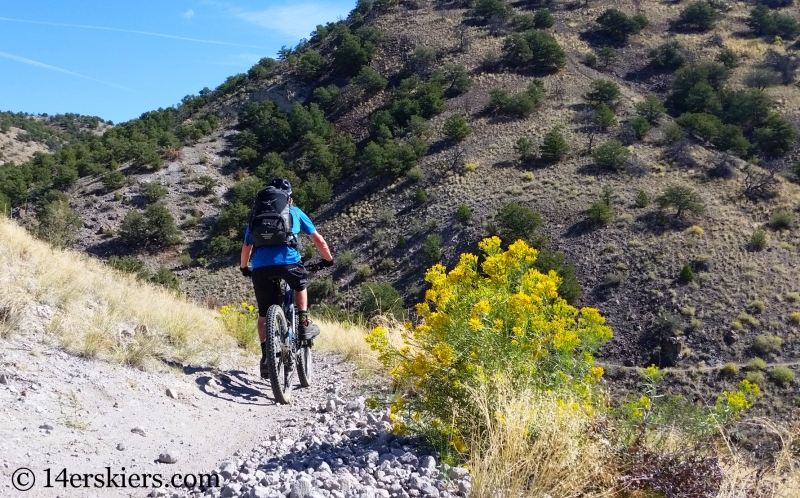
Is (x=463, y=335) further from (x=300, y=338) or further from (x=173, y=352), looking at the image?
(x=173, y=352)

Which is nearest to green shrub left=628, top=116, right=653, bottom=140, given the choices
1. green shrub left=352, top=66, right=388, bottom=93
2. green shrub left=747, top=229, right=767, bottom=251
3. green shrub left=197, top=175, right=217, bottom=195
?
green shrub left=747, top=229, right=767, bottom=251

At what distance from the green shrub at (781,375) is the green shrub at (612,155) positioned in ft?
51.4

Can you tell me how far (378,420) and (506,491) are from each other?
145 cm

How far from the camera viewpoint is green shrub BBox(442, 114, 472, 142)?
128 ft

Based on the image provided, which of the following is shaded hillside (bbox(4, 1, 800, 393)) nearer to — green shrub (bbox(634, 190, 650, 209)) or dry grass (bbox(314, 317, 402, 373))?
green shrub (bbox(634, 190, 650, 209))

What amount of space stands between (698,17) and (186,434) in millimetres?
58159

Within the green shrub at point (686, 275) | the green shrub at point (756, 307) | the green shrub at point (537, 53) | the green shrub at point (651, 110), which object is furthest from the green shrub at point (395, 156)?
the green shrub at point (756, 307)

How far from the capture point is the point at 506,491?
8.16 feet

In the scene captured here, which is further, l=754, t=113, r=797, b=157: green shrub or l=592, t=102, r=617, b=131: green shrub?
l=592, t=102, r=617, b=131: green shrub

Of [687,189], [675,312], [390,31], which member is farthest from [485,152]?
[390,31]

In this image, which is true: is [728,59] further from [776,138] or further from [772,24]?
[776,138]

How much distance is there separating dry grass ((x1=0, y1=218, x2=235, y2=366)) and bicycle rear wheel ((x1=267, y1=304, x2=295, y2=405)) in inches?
42.1

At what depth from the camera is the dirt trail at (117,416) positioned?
286 centimetres

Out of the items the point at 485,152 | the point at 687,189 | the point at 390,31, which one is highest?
the point at 390,31
